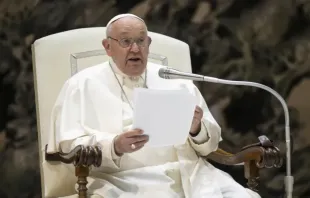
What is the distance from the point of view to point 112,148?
2.52m

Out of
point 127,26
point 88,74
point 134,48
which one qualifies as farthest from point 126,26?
point 88,74

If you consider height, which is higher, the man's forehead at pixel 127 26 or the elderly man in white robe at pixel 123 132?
the man's forehead at pixel 127 26

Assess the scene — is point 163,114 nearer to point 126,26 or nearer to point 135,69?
point 135,69

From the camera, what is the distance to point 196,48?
12.9 feet

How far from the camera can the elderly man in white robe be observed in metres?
2.64

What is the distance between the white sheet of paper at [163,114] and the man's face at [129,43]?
17.5 inches

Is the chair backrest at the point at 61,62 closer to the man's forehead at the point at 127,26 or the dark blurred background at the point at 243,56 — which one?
the man's forehead at the point at 127,26

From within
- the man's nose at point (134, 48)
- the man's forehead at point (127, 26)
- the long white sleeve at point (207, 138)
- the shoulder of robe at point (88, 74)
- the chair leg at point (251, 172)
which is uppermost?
the man's forehead at point (127, 26)

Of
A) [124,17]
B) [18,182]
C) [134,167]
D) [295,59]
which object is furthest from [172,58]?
[18,182]

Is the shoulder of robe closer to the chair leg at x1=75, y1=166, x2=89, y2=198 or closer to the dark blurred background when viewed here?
the chair leg at x1=75, y1=166, x2=89, y2=198

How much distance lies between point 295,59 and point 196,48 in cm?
70

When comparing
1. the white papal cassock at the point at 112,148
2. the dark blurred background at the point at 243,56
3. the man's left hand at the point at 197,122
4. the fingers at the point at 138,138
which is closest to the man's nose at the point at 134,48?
the white papal cassock at the point at 112,148

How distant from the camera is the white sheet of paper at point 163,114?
2.33m

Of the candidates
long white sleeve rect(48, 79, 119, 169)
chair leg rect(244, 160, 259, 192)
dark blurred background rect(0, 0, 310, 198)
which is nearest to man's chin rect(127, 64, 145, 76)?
long white sleeve rect(48, 79, 119, 169)
